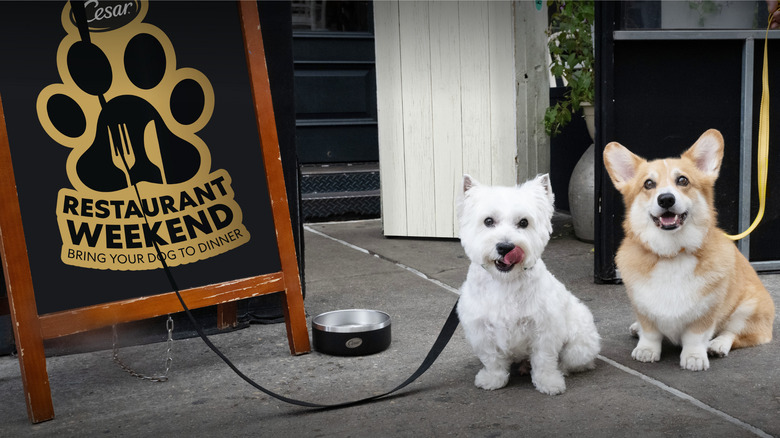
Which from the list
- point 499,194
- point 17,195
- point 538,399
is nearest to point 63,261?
point 17,195

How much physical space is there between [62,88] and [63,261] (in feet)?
2.15

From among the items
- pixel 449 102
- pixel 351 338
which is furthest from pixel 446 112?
pixel 351 338

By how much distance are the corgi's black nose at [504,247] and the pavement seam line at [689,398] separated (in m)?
0.83

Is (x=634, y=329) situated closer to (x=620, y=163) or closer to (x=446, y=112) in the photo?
(x=620, y=163)

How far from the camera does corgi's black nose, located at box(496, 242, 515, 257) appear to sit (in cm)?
250

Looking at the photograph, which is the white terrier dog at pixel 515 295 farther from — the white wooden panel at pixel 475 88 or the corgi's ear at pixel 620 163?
the white wooden panel at pixel 475 88

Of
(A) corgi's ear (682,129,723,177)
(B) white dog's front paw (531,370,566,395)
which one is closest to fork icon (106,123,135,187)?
(B) white dog's front paw (531,370,566,395)

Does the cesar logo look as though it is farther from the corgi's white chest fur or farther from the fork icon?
the corgi's white chest fur

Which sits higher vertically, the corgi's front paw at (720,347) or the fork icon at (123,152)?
the fork icon at (123,152)

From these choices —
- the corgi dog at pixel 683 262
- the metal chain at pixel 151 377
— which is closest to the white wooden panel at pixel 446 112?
the corgi dog at pixel 683 262

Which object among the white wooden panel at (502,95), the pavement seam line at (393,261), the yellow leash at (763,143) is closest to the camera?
the yellow leash at (763,143)

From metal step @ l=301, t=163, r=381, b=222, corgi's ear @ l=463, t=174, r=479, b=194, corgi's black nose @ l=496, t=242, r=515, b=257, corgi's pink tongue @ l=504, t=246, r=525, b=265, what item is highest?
corgi's ear @ l=463, t=174, r=479, b=194

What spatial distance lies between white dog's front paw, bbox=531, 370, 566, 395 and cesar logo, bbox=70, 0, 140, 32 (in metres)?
2.11

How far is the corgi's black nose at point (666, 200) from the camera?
283 centimetres
